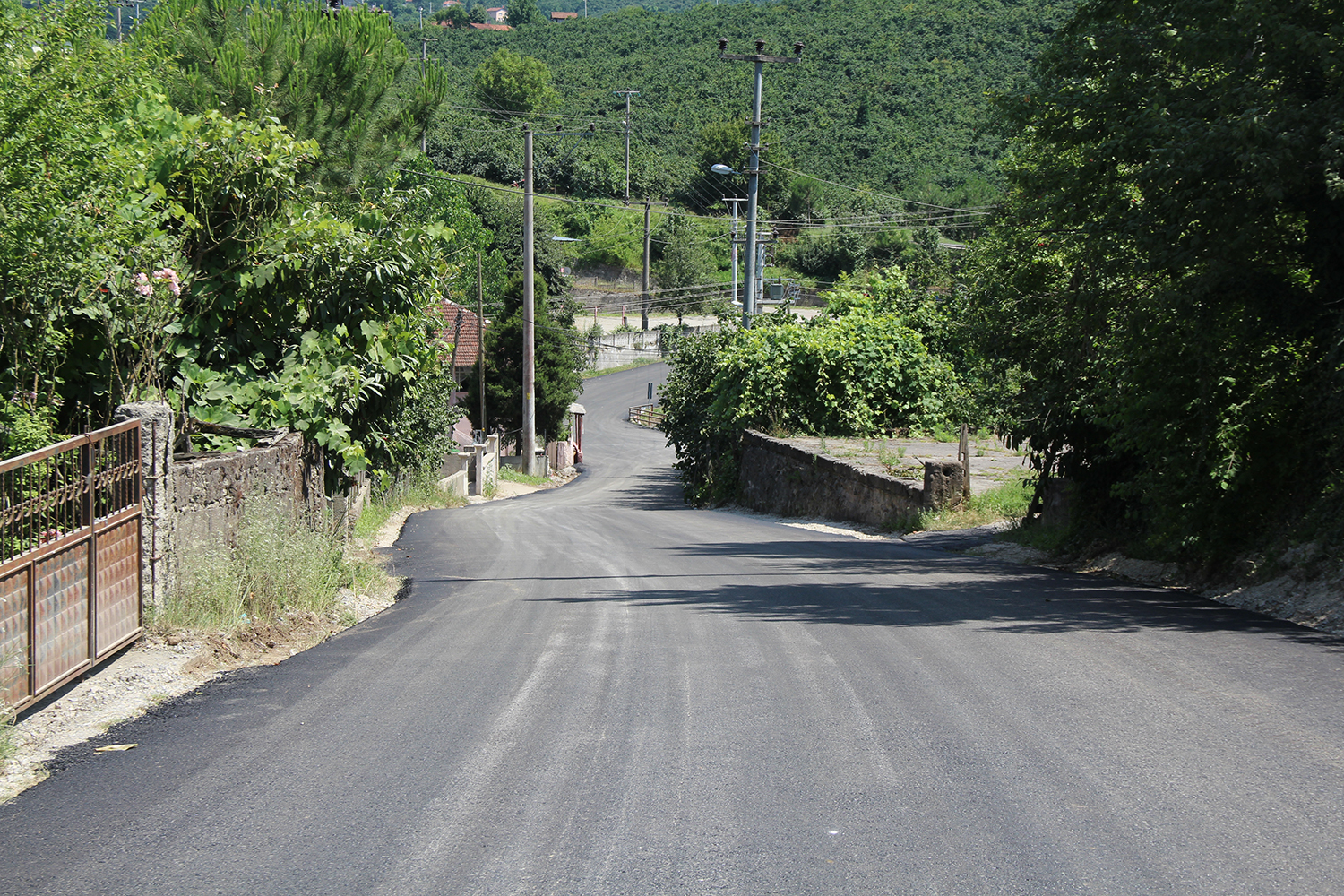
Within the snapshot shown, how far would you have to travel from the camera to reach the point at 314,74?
1845 cm

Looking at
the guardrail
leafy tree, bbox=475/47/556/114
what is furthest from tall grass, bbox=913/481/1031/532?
leafy tree, bbox=475/47/556/114

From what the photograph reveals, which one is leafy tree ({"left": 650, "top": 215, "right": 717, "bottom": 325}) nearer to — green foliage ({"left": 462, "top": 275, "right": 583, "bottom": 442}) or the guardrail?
the guardrail

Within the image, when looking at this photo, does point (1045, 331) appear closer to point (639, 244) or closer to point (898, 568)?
point (898, 568)

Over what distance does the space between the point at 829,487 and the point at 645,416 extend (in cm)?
5258

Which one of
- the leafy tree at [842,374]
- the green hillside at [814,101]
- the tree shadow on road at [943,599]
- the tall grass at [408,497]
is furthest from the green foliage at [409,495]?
the green hillside at [814,101]

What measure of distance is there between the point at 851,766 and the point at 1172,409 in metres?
7.68

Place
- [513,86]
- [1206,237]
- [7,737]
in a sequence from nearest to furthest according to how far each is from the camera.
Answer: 1. [7,737]
2. [1206,237]
3. [513,86]

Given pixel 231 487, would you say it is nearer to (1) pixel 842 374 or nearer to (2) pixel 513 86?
(1) pixel 842 374

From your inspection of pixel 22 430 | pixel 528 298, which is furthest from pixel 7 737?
pixel 528 298

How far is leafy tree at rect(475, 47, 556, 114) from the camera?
11319 centimetres

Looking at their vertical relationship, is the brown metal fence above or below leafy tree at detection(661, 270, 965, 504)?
below

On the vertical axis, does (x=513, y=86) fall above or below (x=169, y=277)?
above

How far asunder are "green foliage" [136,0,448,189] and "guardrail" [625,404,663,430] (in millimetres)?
55190

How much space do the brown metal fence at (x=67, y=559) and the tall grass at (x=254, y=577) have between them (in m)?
0.54
